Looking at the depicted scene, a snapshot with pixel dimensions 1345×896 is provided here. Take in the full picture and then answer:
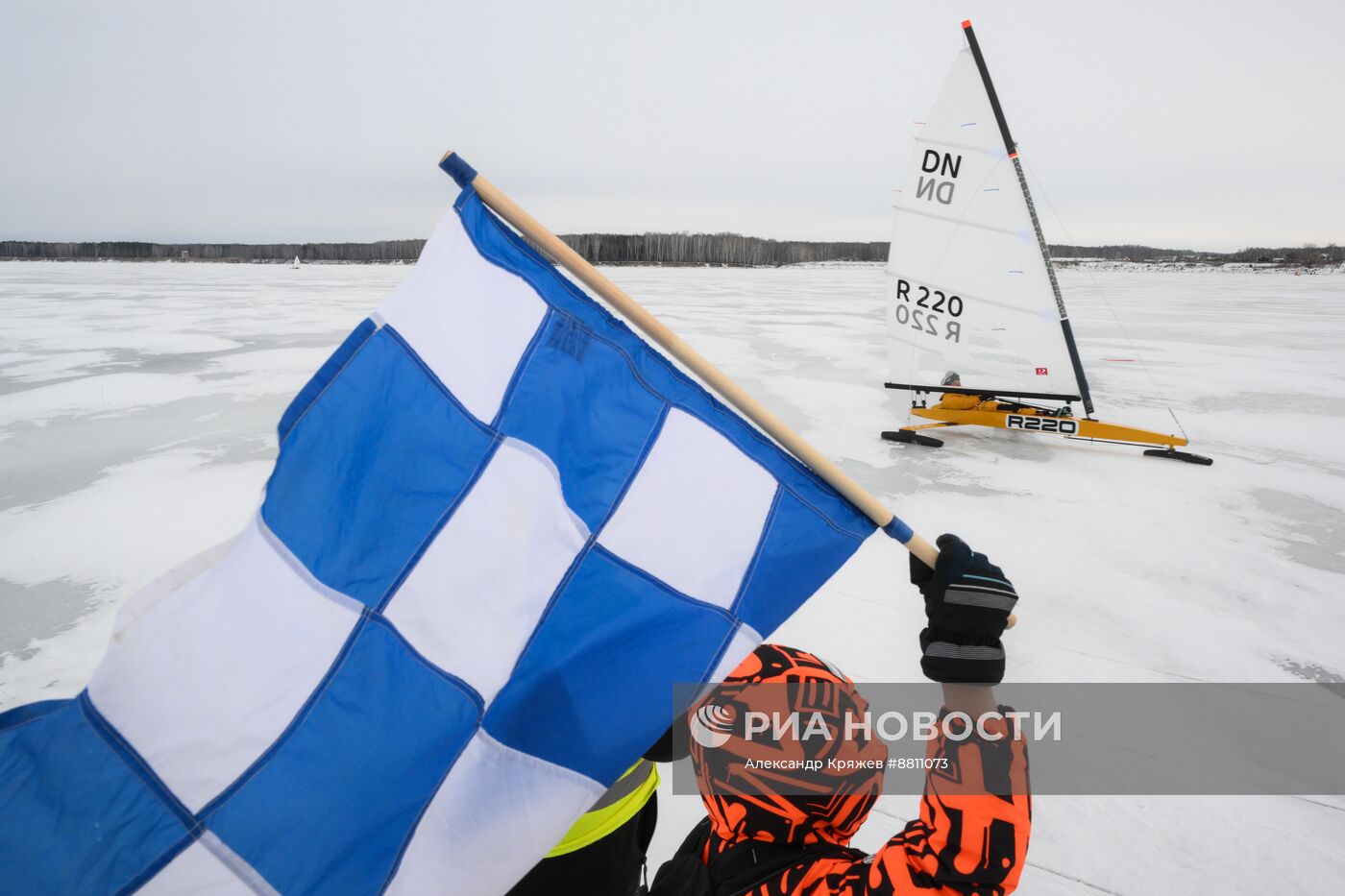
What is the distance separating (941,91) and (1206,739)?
15.8ft

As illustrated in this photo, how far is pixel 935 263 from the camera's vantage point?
18.9ft

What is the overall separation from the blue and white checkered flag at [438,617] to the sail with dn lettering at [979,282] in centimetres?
458

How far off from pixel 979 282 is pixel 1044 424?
1.26 m

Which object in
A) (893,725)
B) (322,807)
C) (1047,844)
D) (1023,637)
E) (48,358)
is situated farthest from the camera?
(48,358)

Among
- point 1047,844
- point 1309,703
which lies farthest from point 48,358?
point 1309,703

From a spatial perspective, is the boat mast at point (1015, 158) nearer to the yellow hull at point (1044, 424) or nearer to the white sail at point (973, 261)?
the white sail at point (973, 261)

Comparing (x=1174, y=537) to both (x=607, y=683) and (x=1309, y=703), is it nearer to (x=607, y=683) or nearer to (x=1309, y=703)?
(x=1309, y=703)

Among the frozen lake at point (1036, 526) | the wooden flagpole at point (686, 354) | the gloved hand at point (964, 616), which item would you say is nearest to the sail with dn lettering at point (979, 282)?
the frozen lake at point (1036, 526)

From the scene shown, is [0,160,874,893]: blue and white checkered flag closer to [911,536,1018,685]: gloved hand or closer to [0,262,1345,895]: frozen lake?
[911,536,1018,685]: gloved hand

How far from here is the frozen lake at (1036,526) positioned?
187 centimetres

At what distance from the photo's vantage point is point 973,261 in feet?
18.2

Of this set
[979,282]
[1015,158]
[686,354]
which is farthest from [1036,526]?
[686,354]

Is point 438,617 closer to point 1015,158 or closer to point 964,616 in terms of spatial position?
point 964,616

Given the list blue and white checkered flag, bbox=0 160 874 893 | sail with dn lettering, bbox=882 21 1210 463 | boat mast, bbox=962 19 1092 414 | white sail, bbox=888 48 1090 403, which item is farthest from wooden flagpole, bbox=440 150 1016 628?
white sail, bbox=888 48 1090 403
